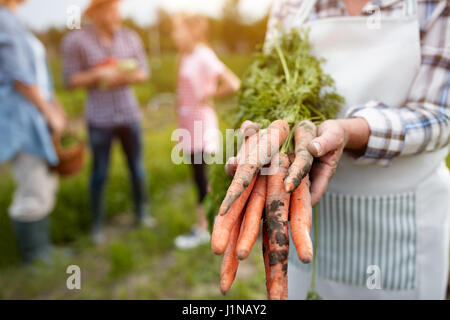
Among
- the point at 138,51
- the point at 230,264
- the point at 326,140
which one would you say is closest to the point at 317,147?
the point at 326,140

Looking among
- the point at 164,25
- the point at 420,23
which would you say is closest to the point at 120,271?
the point at 420,23

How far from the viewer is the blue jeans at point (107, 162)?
3.11 meters

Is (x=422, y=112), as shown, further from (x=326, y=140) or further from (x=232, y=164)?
(x=232, y=164)

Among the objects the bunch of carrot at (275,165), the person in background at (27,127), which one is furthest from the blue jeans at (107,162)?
the bunch of carrot at (275,165)

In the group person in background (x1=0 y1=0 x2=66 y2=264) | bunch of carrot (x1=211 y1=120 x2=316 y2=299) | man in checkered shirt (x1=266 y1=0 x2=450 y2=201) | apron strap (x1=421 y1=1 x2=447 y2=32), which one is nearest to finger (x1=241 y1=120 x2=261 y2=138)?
bunch of carrot (x1=211 y1=120 x2=316 y2=299)

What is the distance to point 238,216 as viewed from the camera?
105 cm

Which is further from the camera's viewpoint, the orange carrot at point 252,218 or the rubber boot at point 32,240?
the rubber boot at point 32,240

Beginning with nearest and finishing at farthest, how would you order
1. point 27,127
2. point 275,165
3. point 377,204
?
point 275,165
point 377,204
point 27,127

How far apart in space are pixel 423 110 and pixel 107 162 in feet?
8.70

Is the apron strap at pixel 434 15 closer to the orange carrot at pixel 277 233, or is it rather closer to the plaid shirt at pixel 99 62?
the orange carrot at pixel 277 233

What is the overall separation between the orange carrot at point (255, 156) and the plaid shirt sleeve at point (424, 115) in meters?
0.29

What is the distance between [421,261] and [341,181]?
427 mm

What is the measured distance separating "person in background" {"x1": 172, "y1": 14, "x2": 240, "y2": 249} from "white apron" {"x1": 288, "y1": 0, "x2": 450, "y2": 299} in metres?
1.66

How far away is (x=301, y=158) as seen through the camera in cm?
98
